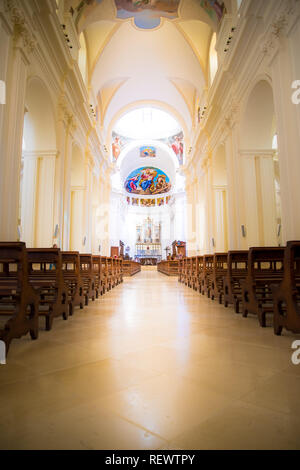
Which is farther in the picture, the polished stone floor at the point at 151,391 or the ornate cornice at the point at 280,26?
the ornate cornice at the point at 280,26

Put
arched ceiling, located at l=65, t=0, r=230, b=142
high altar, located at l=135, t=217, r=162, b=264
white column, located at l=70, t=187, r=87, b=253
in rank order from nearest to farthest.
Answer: arched ceiling, located at l=65, t=0, r=230, b=142, white column, located at l=70, t=187, r=87, b=253, high altar, located at l=135, t=217, r=162, b=264

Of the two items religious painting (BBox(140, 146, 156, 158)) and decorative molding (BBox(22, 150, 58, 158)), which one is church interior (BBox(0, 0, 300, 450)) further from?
religious painting (BBox(140, 146, 156, 158))

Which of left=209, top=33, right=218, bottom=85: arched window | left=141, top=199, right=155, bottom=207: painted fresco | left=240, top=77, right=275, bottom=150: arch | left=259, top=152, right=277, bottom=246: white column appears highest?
left=209, top=33, right=218, bottom=85: arched window

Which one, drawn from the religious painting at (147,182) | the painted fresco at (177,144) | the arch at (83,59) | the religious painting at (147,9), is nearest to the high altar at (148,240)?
the religious painting at (147,182)

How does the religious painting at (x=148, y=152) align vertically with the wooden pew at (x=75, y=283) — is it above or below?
above

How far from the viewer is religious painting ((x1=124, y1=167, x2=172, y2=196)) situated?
94.0ft

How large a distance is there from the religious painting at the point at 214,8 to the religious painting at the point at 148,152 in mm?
15923

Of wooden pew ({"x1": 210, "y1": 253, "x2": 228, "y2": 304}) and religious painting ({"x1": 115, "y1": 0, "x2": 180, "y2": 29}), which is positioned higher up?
religious painting ({"x1": 115, "y1": 0, "x2": 180, "y2": 29})

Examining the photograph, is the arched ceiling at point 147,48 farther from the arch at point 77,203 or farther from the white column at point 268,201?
the white column at point 268,201

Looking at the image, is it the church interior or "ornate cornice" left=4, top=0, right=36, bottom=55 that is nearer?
the church interior

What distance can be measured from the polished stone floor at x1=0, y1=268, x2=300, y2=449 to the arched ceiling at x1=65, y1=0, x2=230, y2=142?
29.9ft

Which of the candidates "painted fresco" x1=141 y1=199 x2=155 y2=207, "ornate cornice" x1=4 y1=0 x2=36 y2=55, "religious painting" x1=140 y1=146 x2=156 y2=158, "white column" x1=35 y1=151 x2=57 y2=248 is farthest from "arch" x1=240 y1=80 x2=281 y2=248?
"painted fresco" x1=141 y1=199 x2=155 y2=207

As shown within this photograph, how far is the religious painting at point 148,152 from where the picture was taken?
2480cm

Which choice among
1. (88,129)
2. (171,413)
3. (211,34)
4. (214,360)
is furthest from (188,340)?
(211,34)
